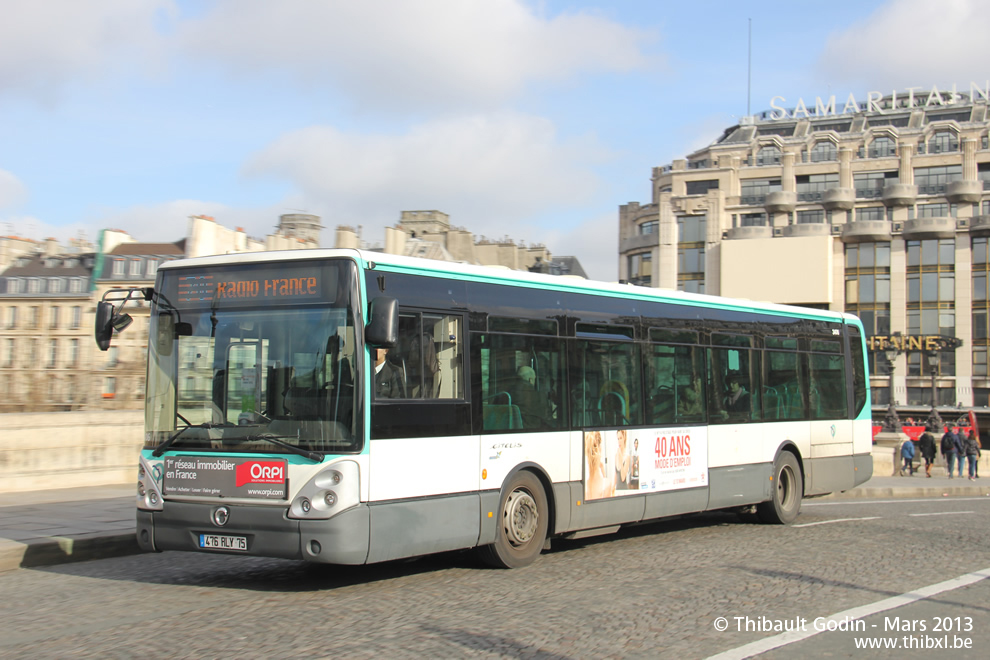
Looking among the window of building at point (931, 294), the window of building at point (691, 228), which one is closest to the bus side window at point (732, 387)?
the window of building at point (931, 294)

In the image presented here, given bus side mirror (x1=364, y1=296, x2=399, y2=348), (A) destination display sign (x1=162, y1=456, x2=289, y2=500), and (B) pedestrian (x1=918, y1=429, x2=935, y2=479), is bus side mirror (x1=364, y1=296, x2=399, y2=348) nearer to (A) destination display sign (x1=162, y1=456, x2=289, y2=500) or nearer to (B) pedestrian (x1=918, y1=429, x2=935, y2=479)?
(A) destination display sign (x1=162, y1=456, x2=289, y2=500)

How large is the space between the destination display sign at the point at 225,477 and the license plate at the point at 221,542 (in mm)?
338

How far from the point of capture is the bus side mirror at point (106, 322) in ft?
29.8

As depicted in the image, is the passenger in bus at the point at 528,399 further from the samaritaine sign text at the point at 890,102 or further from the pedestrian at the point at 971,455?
the samaritaine sign text at the point at 890,102

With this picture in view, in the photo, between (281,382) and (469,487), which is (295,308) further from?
(469,487)

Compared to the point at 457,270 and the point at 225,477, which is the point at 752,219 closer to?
the point at 457,270

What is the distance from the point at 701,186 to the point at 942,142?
1999cm

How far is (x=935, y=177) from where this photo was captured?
279 feet

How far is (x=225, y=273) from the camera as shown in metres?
8.91

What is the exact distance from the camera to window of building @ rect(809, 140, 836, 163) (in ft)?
291

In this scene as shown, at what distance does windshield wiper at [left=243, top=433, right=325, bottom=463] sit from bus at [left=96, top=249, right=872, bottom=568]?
1 cm

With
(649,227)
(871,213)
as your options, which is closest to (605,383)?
(871,213)

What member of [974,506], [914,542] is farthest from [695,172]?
[914,542]

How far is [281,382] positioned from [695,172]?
86.8 m
